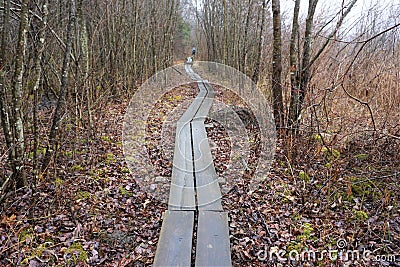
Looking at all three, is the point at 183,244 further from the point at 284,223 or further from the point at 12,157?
the point at 12,157

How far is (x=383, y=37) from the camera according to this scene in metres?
6.61

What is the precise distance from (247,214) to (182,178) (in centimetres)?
109

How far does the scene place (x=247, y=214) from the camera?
11.7 ft

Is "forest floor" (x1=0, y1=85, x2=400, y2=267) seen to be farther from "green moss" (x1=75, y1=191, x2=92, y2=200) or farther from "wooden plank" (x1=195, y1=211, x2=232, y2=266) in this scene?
"wooden plank" (x1=195, y1=211, x2=232, y2=266)

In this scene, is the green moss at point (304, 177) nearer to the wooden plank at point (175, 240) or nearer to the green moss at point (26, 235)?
the wooden plank at point (175, 240)

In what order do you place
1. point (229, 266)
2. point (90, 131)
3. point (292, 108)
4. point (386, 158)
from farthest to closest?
point (90, 131), point (292, 108), point (386, 158), point (229, 266)

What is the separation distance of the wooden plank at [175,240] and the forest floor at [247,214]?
146 millimetres

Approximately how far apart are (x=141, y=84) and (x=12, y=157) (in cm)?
720

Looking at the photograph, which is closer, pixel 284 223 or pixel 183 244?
pixel 183 244

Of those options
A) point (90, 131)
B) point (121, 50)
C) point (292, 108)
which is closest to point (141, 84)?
point (121, 50)

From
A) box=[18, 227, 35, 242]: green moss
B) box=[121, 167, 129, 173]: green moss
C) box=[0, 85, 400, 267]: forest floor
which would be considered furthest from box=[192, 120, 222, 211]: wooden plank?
box=[18, 227, 35, 242]: green moss

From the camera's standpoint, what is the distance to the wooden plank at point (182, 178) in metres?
3.65

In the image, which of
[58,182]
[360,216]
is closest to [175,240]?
[58,182]

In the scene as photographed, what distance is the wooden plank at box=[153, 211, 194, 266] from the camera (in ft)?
8.77
